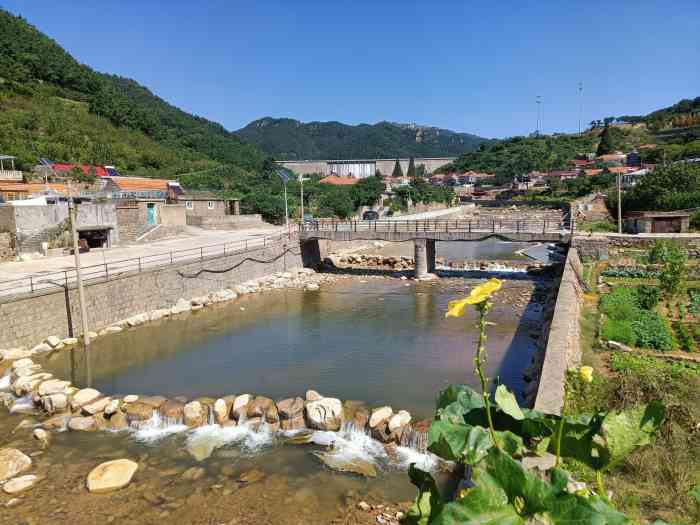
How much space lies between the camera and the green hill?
5406cm

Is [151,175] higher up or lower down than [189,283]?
higher up

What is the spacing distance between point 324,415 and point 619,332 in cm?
765

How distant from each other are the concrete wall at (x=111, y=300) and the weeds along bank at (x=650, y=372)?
16.3 m

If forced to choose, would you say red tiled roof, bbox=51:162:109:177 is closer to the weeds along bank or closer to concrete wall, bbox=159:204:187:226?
concrete wall, bbox=159:204:187:226

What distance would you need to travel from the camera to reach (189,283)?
945 inches

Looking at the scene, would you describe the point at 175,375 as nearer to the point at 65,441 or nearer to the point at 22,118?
the point at 65,441

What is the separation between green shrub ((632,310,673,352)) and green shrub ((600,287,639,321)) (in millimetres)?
376

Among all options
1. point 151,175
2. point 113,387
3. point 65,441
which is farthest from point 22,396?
point 151,175

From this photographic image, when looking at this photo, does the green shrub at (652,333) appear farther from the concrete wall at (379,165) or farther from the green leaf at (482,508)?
the concrete wall at (379,165)

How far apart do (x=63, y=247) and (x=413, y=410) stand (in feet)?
76.2

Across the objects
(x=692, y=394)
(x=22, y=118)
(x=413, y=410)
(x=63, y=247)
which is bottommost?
(x=413, y=410)

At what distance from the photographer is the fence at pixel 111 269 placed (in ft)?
57.8

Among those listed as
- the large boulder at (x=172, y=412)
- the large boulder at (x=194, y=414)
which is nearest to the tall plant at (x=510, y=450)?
the large boulder at (x=194, y=414)

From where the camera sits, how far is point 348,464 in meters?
9.94
